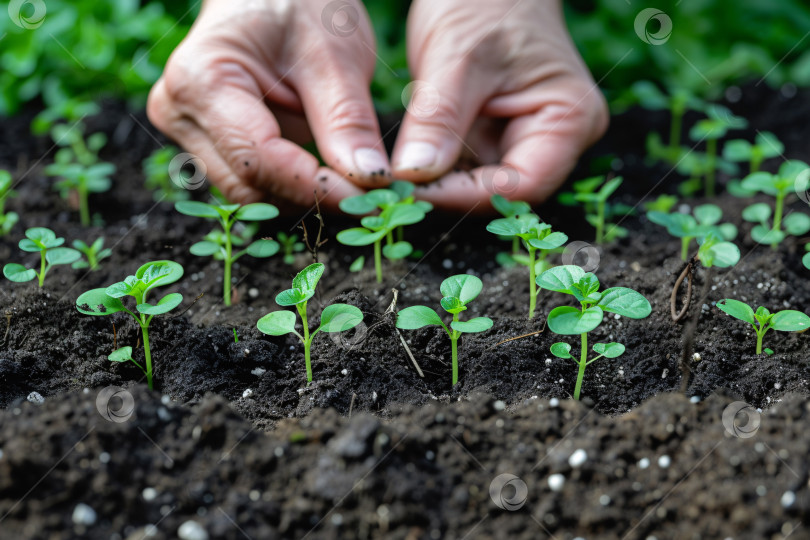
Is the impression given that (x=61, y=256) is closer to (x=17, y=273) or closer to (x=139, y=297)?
(x=17, y=273)

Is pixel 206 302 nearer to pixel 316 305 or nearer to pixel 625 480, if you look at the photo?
pixel 316 305

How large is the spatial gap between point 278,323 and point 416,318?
27 centimetres

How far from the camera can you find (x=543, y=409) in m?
1.16

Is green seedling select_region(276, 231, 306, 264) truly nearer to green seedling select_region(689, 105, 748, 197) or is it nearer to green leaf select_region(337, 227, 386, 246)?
green leaf select_region(337, 227, 386, 246)

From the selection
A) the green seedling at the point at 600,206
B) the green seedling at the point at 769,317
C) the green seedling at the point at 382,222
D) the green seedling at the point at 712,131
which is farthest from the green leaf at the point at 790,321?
the green seedling at the point at 712,131

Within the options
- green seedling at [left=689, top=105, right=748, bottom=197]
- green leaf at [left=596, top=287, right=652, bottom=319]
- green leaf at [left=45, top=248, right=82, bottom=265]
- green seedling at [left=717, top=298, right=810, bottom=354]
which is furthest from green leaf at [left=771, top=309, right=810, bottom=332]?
green leaf at [left=45, top=248, right=82, bottom=265]

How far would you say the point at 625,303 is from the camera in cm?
125

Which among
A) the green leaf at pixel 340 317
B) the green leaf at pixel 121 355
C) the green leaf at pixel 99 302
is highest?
the green leaf at pixel 340 317

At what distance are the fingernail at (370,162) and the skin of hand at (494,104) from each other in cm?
6

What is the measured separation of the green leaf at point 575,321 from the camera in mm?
1181

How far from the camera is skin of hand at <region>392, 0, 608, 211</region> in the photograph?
189cm

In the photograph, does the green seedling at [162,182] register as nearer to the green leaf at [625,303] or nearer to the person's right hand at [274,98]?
the person's right hand at [274,98]

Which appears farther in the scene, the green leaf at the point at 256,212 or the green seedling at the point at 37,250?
the green leaf at the point at 256,212

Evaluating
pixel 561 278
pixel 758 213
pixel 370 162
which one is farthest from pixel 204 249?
pixel 758 213
